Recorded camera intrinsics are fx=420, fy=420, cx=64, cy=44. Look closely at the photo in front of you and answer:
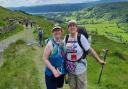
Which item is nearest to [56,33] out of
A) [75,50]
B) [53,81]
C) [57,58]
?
[57,58]

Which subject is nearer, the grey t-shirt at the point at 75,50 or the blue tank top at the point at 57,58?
the blue tank top at the point at 57,58

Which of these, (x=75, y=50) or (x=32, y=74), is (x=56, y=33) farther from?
(x=32, y=74)

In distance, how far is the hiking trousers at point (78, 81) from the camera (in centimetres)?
1140

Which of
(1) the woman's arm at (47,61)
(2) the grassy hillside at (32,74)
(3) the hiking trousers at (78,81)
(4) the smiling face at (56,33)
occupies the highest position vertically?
(4) the smiling face at (56,33)

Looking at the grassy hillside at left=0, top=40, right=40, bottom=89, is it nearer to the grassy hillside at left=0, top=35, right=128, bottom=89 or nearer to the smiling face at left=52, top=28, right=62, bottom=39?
the grassy hillside at left=0, top=35, right=128, bottom=89

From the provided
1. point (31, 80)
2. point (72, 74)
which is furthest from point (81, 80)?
point (31, 80)

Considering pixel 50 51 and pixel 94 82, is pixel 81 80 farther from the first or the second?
pixel 94 82

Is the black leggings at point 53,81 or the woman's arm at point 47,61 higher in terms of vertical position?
the woman's arm at point 47,61

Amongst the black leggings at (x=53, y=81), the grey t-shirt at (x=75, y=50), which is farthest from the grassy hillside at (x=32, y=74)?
the black leggings at (x=53, y=81)

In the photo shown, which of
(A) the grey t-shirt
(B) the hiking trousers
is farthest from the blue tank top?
(B) the hiking trousers

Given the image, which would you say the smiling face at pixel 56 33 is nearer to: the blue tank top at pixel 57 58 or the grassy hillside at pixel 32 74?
the blue tank top at pixel 57 58

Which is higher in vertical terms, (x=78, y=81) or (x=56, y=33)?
(x=56, y=33)

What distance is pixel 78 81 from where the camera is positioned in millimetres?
11469

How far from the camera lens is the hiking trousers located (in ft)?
37.4
